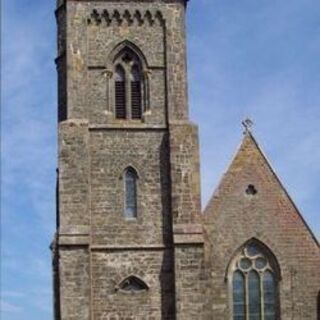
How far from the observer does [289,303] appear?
35.5m

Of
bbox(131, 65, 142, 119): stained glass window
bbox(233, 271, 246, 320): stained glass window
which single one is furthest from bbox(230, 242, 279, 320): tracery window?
bbox(131, 65, 142, 119): stained glass window

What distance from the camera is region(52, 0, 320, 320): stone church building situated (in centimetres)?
3484

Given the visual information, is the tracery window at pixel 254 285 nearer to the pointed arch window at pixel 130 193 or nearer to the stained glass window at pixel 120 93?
the pointed arch window at pixel 130 193

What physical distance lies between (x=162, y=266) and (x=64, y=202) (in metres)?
3.77

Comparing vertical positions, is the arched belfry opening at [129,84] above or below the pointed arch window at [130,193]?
above

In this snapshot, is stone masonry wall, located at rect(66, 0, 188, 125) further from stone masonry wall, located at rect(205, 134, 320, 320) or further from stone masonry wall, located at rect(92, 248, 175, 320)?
stone masonry wall, located at rect(92, 248, 175, 320)

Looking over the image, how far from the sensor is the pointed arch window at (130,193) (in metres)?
36.1

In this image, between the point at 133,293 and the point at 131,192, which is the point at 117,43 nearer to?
the point at 131,192

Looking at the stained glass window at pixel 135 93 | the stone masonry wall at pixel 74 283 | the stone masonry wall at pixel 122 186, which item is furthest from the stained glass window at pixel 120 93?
the stone masonry wall at pixel 74 283

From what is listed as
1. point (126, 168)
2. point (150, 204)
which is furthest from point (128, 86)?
point (150, 204)

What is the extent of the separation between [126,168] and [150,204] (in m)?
1.46

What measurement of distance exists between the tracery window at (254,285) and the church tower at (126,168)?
1.52 metres

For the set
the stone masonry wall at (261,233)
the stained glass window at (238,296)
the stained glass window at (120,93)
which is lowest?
the stained glass window at (238,296)

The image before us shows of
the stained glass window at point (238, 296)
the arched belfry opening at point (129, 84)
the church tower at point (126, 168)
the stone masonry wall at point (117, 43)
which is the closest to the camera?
the church tower at point (126, 168)
